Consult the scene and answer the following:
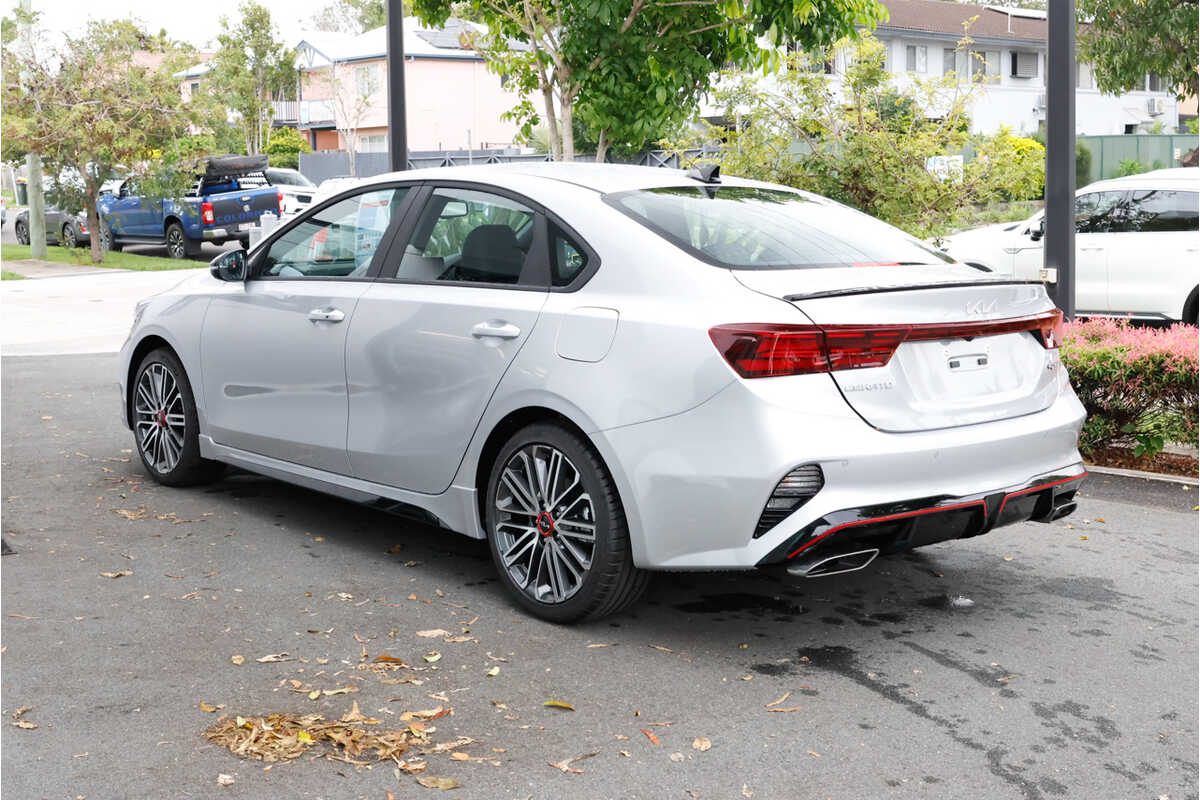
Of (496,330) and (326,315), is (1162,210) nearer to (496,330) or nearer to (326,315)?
(326,315)

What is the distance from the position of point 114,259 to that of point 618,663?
2488 centimetres

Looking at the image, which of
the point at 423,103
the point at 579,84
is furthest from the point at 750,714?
the point at 423,103

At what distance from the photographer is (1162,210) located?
44.1 ft

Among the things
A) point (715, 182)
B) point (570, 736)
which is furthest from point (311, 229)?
point (570, 736)

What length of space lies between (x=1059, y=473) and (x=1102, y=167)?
35941mm

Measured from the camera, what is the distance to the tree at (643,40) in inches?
377

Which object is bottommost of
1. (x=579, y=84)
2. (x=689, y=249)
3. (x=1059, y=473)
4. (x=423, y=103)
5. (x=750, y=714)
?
(x=750, y=714)

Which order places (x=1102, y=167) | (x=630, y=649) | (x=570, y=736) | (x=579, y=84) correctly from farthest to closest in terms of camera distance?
(x=1102, y=167)
(x=579, y=84)
(x=630, y=649)
(x=570, y=736)

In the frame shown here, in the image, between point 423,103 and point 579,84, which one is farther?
point 423,103

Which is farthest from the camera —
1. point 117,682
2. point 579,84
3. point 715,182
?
point 579,84

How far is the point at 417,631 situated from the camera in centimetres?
482

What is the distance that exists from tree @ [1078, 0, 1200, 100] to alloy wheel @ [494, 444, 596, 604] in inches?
898

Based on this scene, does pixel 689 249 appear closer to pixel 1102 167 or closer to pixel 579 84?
pixel 579 84

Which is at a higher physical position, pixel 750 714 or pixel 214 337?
pixel 214 337
